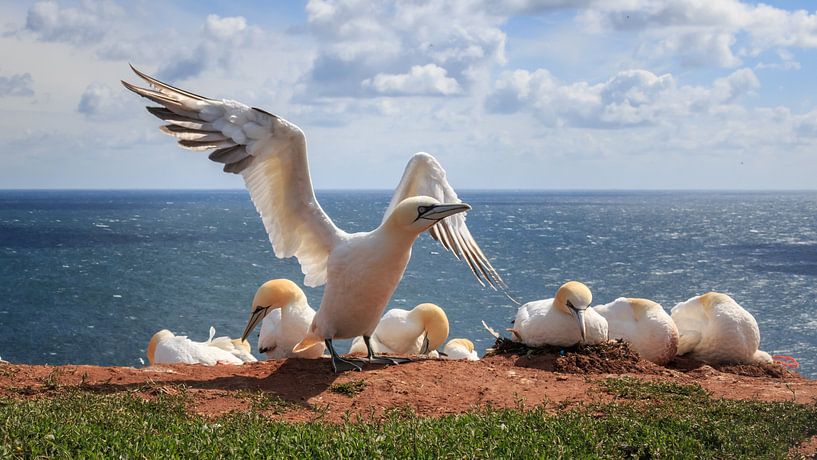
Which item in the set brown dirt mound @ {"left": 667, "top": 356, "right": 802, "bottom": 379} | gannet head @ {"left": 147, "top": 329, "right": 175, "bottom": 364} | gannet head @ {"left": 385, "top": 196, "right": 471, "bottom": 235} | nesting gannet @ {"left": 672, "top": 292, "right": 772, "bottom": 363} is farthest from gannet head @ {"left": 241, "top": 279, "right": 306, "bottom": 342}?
nesting gannet @ {"left": 672, "top": 292, "right": 772, "bottom": 363}

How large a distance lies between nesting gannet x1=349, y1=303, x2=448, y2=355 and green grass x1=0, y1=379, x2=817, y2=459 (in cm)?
482

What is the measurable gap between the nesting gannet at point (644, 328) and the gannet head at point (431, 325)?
2.34m

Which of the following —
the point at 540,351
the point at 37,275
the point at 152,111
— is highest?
the point at 152,111

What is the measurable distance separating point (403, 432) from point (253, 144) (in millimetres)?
3487

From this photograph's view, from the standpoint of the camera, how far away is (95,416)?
515cm

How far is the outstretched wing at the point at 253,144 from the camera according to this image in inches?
287

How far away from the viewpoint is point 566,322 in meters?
8.27

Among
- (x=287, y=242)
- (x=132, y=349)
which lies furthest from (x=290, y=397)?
(x=132, y=349)

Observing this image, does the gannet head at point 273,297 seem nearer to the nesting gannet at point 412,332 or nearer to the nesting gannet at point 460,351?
the nesting gannet at point 412,332

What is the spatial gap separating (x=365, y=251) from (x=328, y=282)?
0.56m

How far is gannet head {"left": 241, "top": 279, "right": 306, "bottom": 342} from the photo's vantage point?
377 inches

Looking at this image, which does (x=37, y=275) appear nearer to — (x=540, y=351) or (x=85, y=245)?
(x=85, y=245)

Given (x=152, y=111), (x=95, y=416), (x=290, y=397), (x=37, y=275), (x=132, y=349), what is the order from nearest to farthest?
(x=95, y=416), (x=290, y=397), (x=152, y=111), (x=132, y=349), (x=37, y=275)

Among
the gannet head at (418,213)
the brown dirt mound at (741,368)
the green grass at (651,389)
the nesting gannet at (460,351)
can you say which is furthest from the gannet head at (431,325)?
the green grass at (651,389)
